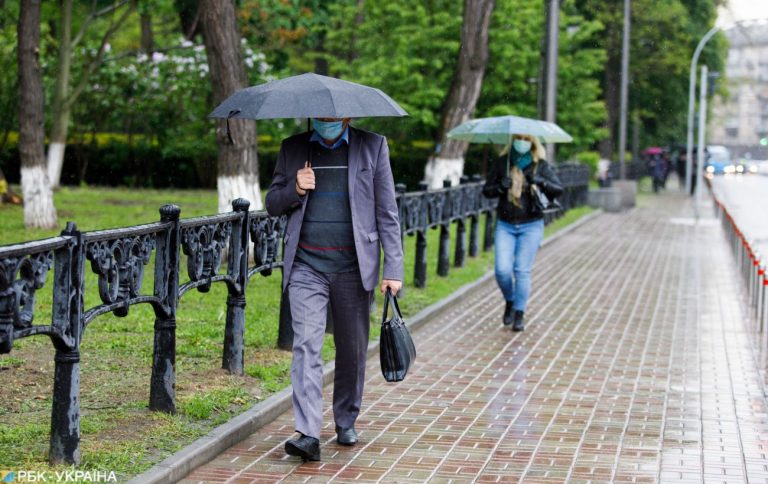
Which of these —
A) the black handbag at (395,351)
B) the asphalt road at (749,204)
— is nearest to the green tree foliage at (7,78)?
the asphalt road at (749,204)

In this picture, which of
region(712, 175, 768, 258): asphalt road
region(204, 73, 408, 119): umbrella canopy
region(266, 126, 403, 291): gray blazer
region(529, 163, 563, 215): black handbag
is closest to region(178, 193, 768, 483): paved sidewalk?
region(266, 126, 403, 291): gray blazer

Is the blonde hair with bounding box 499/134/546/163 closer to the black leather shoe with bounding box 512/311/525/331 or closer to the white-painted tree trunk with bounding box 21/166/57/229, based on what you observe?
the black leather shoe with bounding box 512/311/525/331

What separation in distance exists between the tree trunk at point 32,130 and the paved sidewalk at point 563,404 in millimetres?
8153

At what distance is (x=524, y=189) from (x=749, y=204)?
1239 inches

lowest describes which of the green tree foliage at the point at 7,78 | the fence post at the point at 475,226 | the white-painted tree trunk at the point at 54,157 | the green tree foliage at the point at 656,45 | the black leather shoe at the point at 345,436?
the black leather shoe at the point at 345,436

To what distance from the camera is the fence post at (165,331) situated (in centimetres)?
703

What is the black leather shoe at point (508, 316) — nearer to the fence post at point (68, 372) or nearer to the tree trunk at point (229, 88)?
the tree trunk at point (229, 88)

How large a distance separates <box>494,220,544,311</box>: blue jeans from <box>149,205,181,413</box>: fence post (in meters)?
4.98

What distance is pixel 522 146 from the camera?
37.5 feet

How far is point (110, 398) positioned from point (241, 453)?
119cm

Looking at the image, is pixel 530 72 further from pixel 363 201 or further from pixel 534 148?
pixel 363 201

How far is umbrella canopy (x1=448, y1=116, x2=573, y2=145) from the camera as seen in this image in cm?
1181

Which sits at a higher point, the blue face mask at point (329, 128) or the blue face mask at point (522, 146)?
the blue face mask at point (329, 128)

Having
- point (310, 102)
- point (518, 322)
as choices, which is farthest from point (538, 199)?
point (310, 102)
